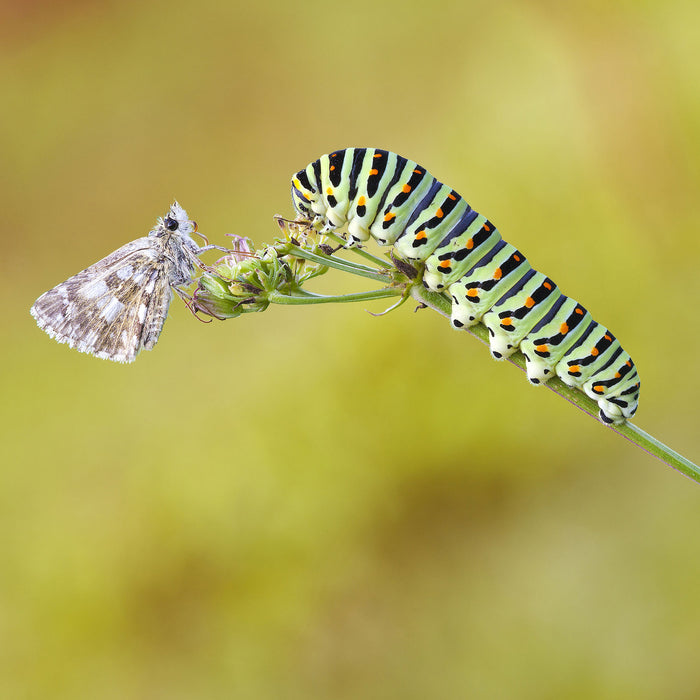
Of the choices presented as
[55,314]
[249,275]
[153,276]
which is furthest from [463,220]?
[55,314]

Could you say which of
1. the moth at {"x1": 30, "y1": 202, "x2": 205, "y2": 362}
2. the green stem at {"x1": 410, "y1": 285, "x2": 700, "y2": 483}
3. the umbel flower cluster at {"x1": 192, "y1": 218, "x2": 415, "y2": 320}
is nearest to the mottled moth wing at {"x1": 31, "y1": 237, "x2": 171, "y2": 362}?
the moth at {"x1": 30, "y1": 202, "x2": 205, "y2": 362}

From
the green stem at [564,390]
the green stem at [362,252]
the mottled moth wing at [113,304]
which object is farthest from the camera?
the mottled moth wing at [113,304]

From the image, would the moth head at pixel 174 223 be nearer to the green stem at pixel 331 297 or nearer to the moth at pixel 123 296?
the moth at pixel 123 296

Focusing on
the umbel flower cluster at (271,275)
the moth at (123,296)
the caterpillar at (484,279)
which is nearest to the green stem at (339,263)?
the umbel flower cluster at (271,275)

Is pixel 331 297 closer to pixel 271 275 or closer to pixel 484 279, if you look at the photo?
pixel 271 275

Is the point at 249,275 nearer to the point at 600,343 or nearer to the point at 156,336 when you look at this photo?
the point at 156,336

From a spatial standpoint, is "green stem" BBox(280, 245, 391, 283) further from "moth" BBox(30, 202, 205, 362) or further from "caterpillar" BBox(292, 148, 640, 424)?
"moth" BBox(30, 202, 205, 362)
